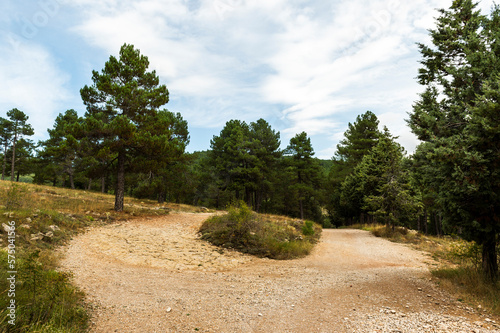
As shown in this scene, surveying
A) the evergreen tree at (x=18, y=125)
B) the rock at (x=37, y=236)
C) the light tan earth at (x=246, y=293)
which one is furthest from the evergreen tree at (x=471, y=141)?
the evergreen tree at (x=18, y=125)

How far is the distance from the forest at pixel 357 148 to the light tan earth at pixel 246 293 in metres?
2.49

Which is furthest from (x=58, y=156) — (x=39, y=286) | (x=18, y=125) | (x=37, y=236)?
(x=39, y=286)

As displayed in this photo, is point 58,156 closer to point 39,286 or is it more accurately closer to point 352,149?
point 39,286

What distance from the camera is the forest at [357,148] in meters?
5.64

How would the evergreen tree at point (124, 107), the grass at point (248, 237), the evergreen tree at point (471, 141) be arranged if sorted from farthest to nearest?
1. the evergreen tree at point (124, 107)
2. the grass at point (248, 237)
3. the evergreen tree at point (471, 141)

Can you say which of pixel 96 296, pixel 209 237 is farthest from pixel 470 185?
pixel 209 237

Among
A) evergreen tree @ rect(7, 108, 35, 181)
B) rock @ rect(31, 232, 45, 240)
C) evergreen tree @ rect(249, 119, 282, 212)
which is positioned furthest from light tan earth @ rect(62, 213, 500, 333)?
evergreen tree @ rect(7, 108, 35, 181)

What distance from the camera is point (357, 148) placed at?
34.4 m

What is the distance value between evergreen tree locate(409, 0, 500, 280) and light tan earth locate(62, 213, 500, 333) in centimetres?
192

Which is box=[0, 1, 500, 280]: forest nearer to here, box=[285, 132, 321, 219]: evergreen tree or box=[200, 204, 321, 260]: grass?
box=[285, 132, 321, 219]: evergreen tree

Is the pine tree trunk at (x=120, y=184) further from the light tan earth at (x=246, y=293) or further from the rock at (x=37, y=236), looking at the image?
the rock at (x=37, y=236)

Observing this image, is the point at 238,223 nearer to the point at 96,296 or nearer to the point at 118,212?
the point at 96,296

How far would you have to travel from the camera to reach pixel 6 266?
438cm

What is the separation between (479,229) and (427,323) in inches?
119
